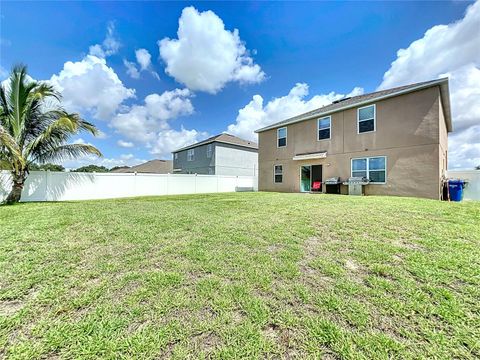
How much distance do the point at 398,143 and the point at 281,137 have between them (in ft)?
26.5

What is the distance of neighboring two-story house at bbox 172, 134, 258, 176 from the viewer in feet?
86.2

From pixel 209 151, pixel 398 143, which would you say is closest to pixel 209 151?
pixel 209 151

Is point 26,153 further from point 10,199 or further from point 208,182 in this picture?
point 208,182

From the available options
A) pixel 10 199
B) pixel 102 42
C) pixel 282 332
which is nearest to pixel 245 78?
pixel 102 42

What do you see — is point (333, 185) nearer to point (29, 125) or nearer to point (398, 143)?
point (398, 143)

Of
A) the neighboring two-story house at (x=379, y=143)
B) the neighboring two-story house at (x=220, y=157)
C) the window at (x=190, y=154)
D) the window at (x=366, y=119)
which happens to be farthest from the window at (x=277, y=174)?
the window at (x=190, y=154)

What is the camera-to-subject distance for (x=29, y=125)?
1011 centimetres

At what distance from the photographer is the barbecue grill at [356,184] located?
464 inches

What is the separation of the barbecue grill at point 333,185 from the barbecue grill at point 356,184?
0.73 m

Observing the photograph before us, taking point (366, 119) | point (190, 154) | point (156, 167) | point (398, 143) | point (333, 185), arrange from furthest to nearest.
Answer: point (156, 167) → point (190, 154) → point (333, 185) → point (366, 119) → point (398, 143)

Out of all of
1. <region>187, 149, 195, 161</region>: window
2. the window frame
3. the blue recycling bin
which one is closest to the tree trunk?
the window frame

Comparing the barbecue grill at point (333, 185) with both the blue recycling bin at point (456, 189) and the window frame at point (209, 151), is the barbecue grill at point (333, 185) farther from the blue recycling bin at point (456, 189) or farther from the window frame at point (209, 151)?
the window frame at point (209, 151)

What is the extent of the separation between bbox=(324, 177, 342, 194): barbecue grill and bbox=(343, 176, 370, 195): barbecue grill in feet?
2.38

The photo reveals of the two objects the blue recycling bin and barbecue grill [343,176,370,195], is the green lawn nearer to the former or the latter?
barbecue grill [343,176,370,195]
